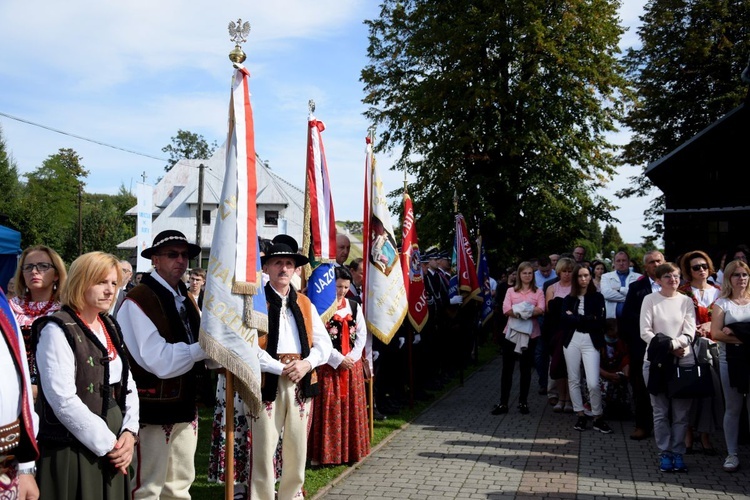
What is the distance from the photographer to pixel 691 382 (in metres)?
6.86

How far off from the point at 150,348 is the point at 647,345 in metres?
5.15

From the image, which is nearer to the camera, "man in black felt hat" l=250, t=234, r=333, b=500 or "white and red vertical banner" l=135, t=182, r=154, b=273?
"man in black felt hat" l=250, t=234, r=333, b=500

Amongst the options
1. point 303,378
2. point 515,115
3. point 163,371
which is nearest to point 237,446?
point 303,378

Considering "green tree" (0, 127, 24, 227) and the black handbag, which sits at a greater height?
"green tree" (0, 127, 24, 227)

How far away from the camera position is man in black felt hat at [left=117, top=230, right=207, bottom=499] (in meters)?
4.27

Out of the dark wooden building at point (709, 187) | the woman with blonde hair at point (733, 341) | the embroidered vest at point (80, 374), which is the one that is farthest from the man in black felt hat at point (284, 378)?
the dark wooden building at point (709, 187)

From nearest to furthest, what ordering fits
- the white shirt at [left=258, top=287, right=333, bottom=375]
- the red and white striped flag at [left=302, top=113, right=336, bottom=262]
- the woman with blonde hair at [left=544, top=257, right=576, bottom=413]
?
the white shirt at [left=258, top=287, right=333, bottom=375]
the red and white striped flag at [left=302, top=113, right=336, bottom=262]
the woman with blonde hair at [left=544, top=257, right=576, bottom=413]

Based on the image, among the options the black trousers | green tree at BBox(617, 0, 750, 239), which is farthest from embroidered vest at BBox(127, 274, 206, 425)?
green tree at BBox(617, 0, 750, 239)

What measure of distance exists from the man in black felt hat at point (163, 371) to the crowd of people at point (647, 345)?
4.72 metres

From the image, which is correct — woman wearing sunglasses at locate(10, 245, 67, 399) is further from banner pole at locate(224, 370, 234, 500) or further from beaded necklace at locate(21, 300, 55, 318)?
banner pole at locate(224, 370, 234, 500)

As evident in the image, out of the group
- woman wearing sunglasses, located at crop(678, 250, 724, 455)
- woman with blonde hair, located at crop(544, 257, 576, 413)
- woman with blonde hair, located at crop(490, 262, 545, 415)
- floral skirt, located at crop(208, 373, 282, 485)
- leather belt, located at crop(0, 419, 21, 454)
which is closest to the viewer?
leather belt, located at crop(0, 419, 21, 454)

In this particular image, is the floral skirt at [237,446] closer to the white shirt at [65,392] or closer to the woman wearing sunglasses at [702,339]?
the white shirt at [65,392]

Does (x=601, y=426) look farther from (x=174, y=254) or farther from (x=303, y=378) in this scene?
(x=174, y=254)

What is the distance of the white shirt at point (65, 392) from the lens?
3400 millimetres
